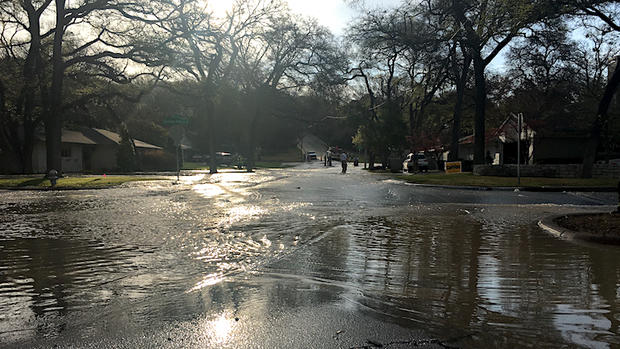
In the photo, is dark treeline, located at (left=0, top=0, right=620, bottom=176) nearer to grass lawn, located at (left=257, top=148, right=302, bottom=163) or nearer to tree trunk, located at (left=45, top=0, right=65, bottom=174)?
tree trunk, located at (left=45, top=0, right=65, bottom=174)

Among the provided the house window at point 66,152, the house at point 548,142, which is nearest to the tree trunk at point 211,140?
the house window at point 66,152

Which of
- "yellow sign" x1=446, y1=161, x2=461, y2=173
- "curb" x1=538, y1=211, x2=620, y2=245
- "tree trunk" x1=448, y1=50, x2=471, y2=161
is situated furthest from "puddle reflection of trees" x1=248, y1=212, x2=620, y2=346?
"yellow sign" x1=446, y1=161, x2=461, y2=173

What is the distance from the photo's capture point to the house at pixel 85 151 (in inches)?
1722

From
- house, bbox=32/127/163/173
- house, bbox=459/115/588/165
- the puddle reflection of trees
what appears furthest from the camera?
house, bbox=32/127/163/173

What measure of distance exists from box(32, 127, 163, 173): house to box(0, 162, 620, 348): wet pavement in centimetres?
3587

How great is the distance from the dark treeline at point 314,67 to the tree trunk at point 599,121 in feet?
0.21

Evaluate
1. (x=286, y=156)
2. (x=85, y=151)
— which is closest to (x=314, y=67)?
(x=85, y=151)

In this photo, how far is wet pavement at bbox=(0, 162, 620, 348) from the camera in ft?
13.7

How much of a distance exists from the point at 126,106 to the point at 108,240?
197 feet

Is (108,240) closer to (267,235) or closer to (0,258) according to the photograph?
(0,258)

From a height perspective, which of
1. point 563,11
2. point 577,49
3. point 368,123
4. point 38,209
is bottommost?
point 38,209

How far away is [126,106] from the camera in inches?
2547

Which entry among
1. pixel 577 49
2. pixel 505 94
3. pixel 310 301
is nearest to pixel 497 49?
pixel 577 49

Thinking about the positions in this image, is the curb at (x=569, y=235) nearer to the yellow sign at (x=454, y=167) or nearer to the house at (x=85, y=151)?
the yellow sign at (x=454, y=167)
